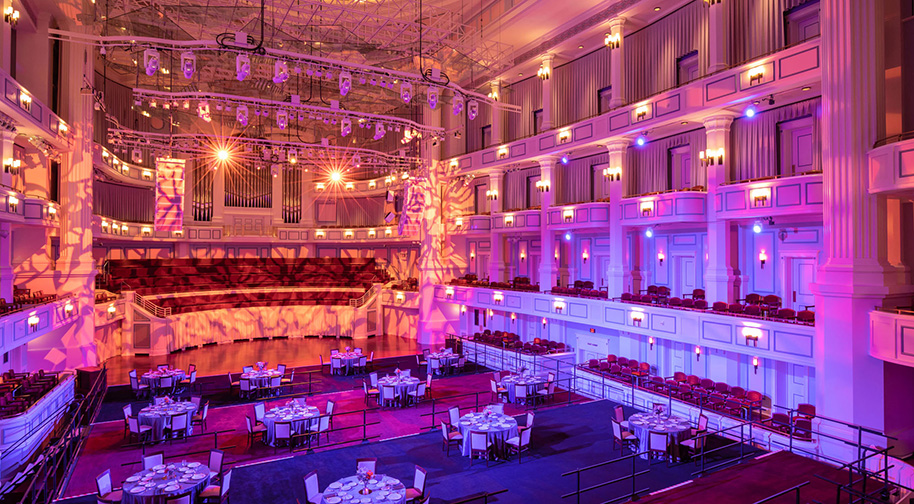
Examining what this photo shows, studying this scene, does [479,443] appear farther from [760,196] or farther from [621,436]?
[760,196]

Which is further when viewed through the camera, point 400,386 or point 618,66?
point 618,66

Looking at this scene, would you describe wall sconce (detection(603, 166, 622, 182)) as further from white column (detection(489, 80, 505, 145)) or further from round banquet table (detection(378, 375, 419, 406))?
round banquet table (detection(378, 375, 419, 406))

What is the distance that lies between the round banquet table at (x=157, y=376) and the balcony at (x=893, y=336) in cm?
1876

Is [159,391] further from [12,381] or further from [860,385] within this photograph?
[860,385]

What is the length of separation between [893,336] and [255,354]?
2227 centimetres

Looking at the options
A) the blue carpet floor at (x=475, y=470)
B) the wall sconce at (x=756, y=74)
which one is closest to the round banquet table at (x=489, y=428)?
the blue carpet floor at (x=475, y=470)

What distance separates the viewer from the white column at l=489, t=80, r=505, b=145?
79.6 ft

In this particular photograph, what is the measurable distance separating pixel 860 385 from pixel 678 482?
157 inches

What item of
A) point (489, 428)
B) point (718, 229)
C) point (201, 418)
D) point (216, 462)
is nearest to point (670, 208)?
point (718, 229)

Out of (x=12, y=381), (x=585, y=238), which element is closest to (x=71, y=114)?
(x=12, y=381)

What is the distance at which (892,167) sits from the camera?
9.58 meters

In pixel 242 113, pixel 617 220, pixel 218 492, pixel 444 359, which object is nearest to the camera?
Answer: pixel 218 492

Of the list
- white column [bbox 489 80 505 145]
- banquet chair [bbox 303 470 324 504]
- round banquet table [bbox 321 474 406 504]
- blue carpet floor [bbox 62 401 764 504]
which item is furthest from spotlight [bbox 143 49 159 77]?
white column [bbox 489 80 505 145]

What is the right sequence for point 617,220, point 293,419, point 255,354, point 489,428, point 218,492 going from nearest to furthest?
1. point 218,492
2. point 489,428
3. point 293,419
4. point 617,220
5. point 255,354
